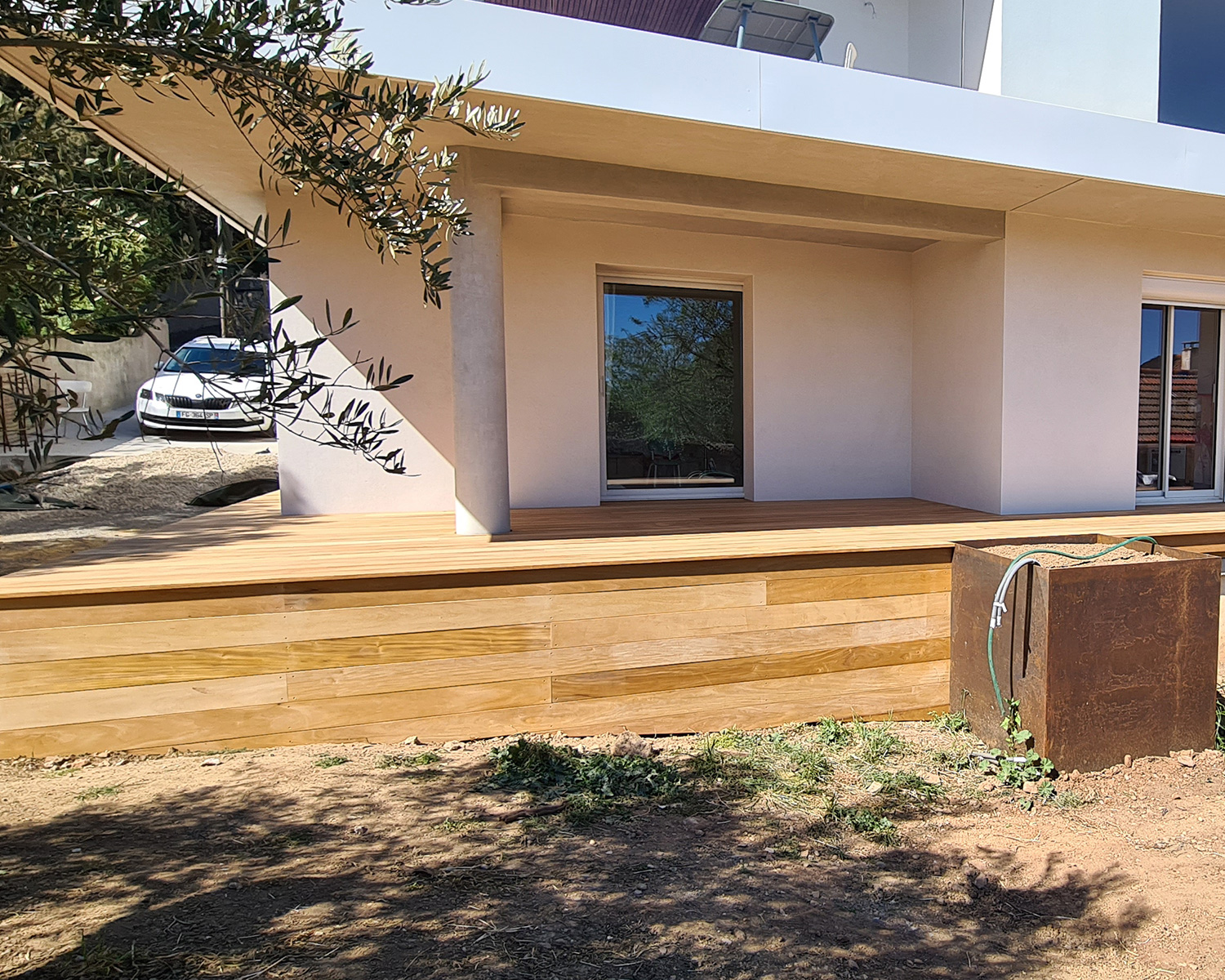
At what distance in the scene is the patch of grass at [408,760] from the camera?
10.4 ft

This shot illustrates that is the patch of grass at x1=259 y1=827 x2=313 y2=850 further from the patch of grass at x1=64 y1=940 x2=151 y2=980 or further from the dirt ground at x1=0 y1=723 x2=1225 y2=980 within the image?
the patch of grass at x1=64 y1=940 x2=151 y2=980

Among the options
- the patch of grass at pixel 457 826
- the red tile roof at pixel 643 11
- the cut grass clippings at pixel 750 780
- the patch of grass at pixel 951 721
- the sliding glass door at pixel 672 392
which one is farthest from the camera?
the red tile roof at pixel 643 11

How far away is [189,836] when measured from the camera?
8.50ft

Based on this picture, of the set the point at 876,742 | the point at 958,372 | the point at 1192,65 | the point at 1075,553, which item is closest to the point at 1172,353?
the point at 958,372

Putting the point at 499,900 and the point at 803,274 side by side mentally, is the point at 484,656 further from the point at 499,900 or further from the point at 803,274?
the point at 803,274

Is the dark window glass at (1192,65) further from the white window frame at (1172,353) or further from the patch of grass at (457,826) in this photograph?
the patch of grass at (457,826)

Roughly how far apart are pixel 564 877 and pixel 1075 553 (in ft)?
10.0

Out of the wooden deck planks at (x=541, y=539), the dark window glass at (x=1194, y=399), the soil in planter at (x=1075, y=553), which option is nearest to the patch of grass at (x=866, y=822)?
the wooden deck planks at (x=541, y=539)

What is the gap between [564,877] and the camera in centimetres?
245

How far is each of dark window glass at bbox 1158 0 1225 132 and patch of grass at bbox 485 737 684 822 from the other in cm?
701

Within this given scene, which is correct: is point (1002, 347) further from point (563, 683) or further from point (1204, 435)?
point (563, 683)

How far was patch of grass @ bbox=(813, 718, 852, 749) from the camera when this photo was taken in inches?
143

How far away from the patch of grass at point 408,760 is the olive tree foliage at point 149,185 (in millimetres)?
1826

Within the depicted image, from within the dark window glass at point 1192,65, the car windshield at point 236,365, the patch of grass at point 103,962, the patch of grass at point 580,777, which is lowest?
the patch of grass at point 580,777
